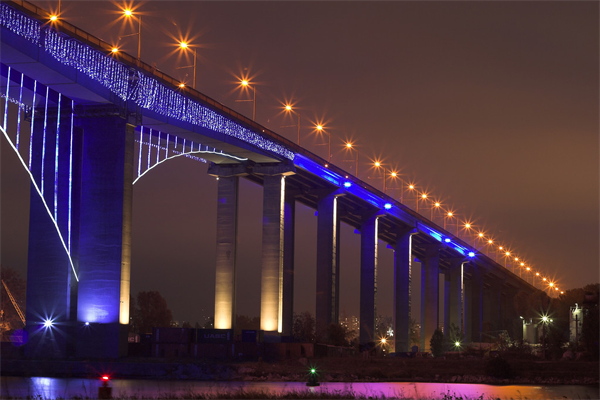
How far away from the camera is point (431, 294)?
603 feet

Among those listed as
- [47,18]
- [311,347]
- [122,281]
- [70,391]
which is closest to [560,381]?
[311,347]

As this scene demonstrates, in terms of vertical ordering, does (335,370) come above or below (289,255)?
below

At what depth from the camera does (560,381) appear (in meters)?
81.6

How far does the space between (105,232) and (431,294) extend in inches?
4587

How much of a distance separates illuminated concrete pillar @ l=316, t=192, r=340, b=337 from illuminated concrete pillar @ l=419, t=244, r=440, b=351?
51.6 meters

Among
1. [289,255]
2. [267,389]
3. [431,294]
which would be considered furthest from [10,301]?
[267,389]

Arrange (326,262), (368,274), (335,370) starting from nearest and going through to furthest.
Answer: (335,370) → (326,262) → (368,274)

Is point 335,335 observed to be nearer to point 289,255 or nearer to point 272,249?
point 289,255

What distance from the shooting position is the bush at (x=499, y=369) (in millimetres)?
83688

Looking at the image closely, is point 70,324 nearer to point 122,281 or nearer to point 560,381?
point 122,281

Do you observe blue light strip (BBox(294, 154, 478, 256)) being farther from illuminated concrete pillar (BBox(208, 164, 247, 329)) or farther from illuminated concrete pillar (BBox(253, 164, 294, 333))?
illuminated concrete pillar (BBox(208, 164, 247, 329))

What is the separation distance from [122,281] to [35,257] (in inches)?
324

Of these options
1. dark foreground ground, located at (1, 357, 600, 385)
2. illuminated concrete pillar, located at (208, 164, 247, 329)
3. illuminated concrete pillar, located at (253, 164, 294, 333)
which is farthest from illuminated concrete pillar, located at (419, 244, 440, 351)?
dark foreground ground, located at (1, 357, 600, 385)

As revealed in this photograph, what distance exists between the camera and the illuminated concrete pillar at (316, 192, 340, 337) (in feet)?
420
